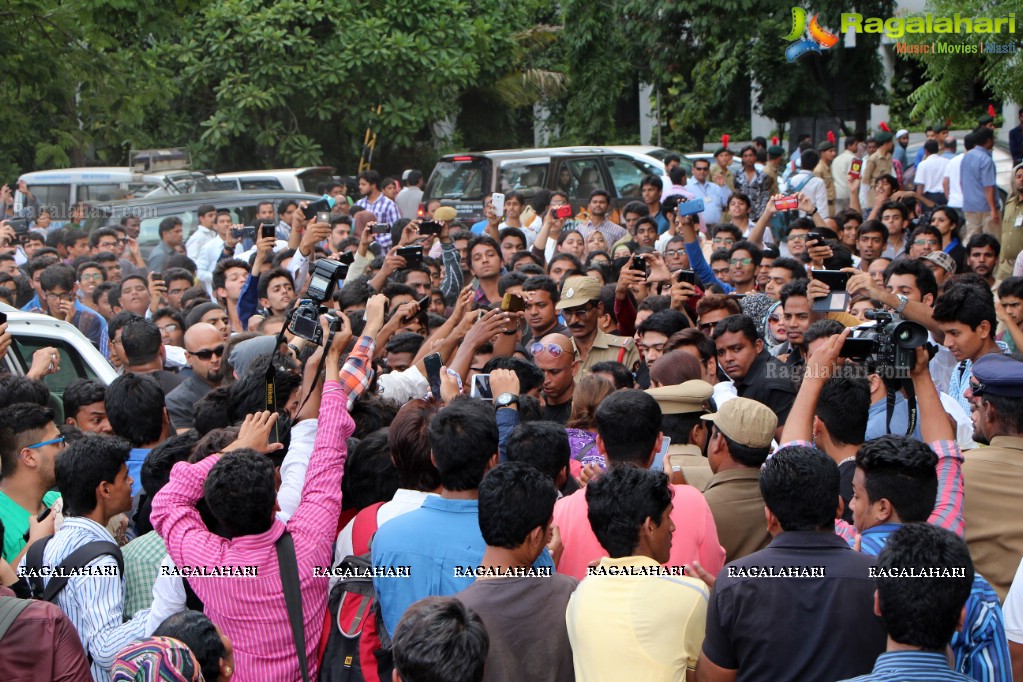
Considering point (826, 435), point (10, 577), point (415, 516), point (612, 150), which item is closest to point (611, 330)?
point (826, 435)

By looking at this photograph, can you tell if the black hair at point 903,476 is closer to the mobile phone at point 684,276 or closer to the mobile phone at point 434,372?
the mobile phone at point 434,372

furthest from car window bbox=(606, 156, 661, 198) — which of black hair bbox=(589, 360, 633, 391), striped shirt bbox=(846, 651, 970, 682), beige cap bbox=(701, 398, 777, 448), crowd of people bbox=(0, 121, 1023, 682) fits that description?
striped shirt bbox=(846, 651, 970, 682)

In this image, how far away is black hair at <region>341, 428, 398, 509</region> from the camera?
425 cm

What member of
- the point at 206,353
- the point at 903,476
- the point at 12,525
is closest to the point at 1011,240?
the point at 206,353

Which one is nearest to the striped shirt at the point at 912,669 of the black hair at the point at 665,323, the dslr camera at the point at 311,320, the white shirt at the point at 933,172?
the dslr camera at the point at 311,320

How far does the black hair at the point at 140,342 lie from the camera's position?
6539 mm

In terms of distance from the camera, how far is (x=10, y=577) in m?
3.69

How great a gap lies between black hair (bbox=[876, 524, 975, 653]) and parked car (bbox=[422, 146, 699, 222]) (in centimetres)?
1246

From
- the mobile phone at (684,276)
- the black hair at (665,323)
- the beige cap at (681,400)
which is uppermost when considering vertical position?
the mobile phone at (684,276)

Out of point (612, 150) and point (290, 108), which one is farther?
point (290, 108)

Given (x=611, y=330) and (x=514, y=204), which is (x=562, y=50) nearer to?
(x=514, y=204)

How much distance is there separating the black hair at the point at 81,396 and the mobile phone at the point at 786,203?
19.6 ft

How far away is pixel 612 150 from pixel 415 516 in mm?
13234

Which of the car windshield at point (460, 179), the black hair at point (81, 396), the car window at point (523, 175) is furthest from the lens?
the car windshield at point (460, 179)
